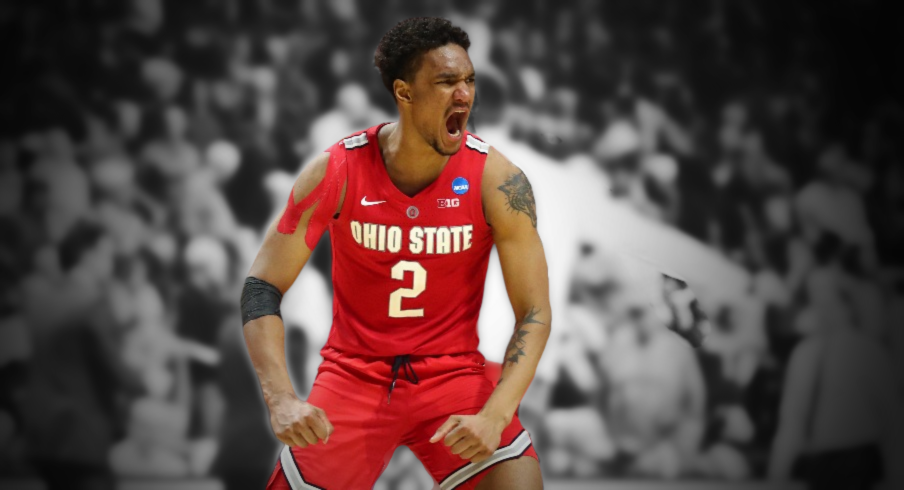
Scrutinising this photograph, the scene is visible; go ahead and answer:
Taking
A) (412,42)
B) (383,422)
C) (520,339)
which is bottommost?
(383,422)

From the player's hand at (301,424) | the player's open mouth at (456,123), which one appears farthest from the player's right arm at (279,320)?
the player's open mouth at (456,123)

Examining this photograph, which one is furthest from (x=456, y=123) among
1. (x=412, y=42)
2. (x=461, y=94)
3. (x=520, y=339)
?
(x=520, y=339)

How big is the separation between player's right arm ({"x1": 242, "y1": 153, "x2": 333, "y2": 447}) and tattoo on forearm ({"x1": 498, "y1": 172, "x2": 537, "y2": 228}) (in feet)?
1.71

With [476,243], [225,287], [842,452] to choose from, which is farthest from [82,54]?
[842,452]

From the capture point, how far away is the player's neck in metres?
2.62

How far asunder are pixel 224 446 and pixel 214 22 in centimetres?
204

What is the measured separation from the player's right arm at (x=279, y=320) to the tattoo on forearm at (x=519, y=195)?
52 cm

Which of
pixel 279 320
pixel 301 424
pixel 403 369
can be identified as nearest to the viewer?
pixel 301 424

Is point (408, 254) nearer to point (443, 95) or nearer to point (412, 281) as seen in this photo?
point (412, 281)

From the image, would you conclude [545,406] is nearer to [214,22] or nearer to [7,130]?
[214,22]

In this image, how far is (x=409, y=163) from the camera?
2.64m

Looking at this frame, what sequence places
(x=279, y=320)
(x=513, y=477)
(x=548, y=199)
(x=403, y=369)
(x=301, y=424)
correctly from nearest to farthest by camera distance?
(x=301, y=424), (x=513, y=477), (x=279, y=320), (x=403, y=369), (x=548, y=199)

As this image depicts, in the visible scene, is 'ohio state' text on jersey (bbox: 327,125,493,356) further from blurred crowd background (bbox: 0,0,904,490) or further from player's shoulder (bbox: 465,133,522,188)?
blurred crowd background (bbox: 0,0,904,490)

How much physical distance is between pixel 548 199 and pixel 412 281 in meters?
1.91
